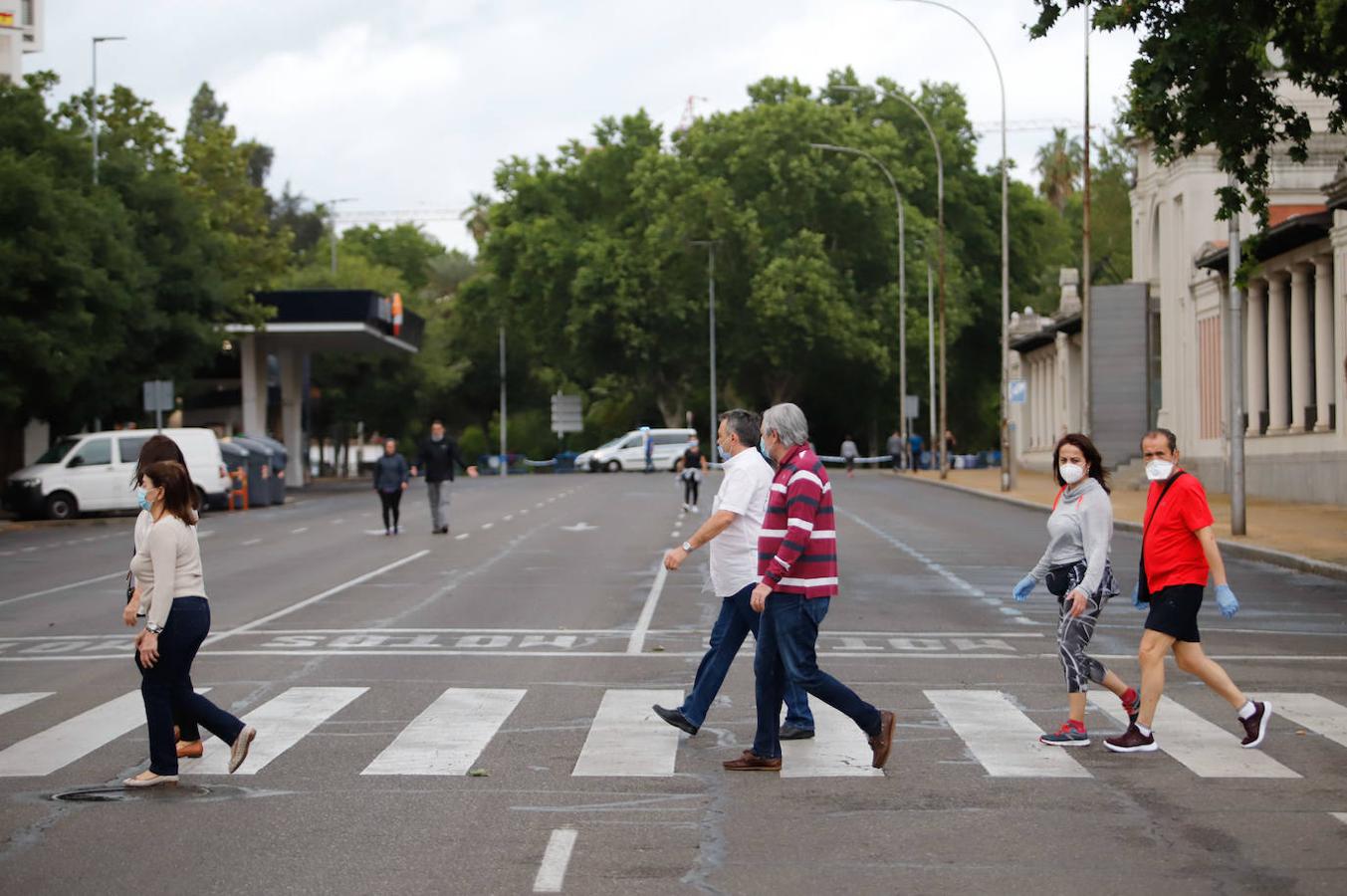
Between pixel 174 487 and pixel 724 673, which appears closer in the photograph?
pixel 174 487

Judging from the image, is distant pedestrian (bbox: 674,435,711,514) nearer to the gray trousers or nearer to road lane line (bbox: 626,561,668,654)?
the gray trousers

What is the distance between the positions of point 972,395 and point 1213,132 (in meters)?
71.6

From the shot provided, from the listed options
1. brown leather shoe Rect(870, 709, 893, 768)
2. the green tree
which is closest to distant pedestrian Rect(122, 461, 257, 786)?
brown leather shoe Rect(870, 709, 893, 768)

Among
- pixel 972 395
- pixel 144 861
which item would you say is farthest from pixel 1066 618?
pixel 972 395

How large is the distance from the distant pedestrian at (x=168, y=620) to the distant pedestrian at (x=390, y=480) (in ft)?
74.5

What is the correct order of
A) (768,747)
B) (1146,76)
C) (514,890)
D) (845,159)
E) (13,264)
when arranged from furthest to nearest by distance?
(845,159)
(13,264)
(1146,76)
(768,747)
(514,890)

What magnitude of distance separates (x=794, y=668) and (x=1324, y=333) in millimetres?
33960

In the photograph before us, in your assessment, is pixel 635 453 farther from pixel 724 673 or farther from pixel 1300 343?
pixel 724 673

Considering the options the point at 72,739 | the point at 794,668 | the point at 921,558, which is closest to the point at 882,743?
the point at 794,668

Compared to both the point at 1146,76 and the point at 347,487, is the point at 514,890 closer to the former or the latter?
the point at 1146,76

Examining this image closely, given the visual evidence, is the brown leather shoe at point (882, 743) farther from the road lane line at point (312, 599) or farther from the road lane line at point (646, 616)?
the road lane line at point (312, 599)

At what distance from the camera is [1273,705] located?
39.4 ft

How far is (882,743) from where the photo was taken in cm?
943

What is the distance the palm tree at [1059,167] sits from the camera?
10906cm
